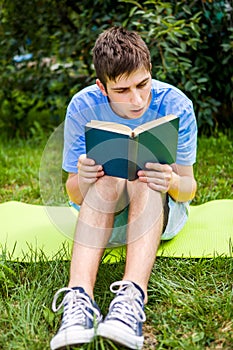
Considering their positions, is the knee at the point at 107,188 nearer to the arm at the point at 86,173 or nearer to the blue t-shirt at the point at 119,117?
the arm at the point at 86,173

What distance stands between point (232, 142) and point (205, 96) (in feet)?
1.49

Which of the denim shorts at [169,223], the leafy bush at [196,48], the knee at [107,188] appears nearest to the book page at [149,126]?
the knee at [107,188]

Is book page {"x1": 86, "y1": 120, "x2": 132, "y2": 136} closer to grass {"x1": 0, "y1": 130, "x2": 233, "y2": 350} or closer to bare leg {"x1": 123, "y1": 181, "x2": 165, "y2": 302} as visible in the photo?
bare leg {"x1": 123, "y1": 181, "x2": 165, "y2": 302}

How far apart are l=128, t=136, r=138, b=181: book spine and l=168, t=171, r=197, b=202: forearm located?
8.5 inches

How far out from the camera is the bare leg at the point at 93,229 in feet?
6.49

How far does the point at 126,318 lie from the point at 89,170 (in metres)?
0.54

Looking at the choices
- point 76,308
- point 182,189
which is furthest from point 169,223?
point 76,308

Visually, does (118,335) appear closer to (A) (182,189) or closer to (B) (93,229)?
(B) (93,229)

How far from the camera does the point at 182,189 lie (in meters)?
2.29

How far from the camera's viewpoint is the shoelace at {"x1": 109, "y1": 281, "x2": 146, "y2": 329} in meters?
1.82

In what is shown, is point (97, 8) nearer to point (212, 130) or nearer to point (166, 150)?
point (212, 130)

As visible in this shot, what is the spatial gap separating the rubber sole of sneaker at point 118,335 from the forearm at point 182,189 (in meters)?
0.65

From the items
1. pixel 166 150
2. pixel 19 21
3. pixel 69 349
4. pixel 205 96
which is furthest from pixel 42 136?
pixel 69 349

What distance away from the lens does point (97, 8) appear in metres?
4.38
